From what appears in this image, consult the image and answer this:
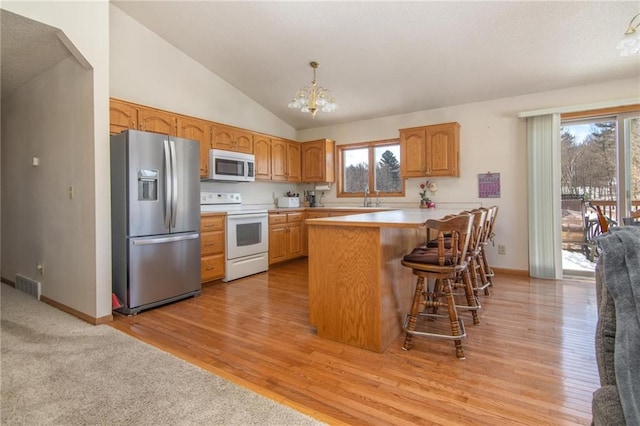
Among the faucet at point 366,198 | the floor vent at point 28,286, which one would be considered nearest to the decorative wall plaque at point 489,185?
the faucet at point 366,198

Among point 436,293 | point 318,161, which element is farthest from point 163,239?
point 318,161

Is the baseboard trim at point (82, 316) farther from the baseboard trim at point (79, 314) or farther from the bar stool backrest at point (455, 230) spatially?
the bar stool backrest at point (455, 230)

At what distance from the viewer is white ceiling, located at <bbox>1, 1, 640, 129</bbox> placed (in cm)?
280

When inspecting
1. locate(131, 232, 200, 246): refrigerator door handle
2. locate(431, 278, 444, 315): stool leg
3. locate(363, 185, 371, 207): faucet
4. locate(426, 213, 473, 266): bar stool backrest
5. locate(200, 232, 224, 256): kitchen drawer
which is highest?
locate(363, 185, 371, 207): faucet

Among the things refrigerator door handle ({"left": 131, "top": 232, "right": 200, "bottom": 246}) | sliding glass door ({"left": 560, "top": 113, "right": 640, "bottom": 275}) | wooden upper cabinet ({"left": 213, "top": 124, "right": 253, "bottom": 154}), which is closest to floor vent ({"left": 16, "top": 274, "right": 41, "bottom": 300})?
refrigerator door handle ({"left": 131, "top": 232, "right": 200, "bottom": 246})

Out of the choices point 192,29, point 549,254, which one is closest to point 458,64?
point 549,254

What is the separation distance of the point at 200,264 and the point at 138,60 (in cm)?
251

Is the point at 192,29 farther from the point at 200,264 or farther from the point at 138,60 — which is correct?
the point at 200,264

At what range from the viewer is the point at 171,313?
9.55ft

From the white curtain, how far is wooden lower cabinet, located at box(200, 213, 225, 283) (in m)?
3.96

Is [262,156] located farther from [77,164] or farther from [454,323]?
[454,323]

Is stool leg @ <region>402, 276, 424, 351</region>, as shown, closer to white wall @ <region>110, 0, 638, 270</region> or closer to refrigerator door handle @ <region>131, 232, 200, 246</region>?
refrigerator door handle @ <region>131, 232, 200, 246</region>

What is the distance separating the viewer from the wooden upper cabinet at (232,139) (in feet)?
14.2

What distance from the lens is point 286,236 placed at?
16.5 feet
